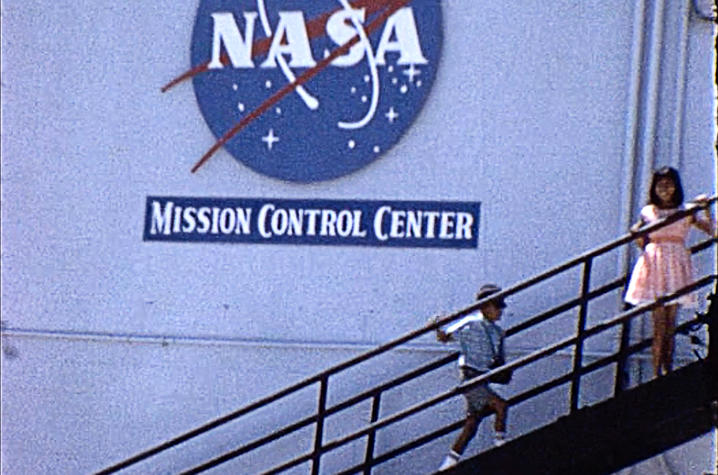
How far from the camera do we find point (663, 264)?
7.95 metres

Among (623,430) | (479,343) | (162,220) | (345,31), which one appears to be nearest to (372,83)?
(345,31)

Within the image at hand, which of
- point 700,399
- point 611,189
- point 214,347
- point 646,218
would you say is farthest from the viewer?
point 214,347

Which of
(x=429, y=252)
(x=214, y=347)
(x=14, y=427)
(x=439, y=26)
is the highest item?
(x=439, y=26)

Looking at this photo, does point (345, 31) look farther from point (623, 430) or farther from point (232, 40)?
point (623, 430)

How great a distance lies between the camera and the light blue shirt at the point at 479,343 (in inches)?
324

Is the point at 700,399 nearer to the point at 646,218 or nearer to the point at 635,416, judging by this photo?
the point at 635,416

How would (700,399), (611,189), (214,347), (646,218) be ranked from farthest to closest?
1. (214,347)
2. (611,189)
3. (646,218)
4. (700,399)

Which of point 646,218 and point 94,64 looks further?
point 94,64

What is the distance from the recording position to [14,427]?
998 cm

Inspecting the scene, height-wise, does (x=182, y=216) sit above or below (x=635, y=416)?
above

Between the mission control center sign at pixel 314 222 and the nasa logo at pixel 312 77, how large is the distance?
247 millimetres

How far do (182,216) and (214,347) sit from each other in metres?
0.94

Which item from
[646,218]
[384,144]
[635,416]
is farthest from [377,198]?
[635,416]

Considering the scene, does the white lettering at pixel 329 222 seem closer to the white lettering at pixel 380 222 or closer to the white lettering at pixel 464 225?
the white lettering at pixel 380 222
